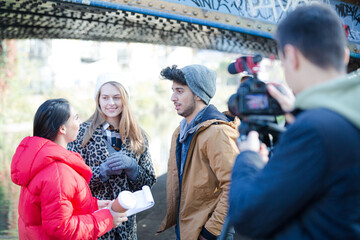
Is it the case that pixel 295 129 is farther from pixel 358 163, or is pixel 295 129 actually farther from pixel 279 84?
pixel 279 84

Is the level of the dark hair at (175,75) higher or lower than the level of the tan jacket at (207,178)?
higher

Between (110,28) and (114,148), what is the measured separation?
6.59 feet

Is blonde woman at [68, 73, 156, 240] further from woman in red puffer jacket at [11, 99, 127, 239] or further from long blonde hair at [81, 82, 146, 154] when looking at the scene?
woman in red puffer jacket at [11, 99, 127, 239]

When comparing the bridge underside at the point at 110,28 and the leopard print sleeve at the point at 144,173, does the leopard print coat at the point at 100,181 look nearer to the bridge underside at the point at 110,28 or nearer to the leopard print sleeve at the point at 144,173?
the leopard print sleeve at the point at 144,173

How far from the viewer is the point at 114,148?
272 cm

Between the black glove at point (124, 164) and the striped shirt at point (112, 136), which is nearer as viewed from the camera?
the black glove at point (124, 164)

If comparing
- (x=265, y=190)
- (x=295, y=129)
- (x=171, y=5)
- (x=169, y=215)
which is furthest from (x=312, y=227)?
(x=171, y=5)

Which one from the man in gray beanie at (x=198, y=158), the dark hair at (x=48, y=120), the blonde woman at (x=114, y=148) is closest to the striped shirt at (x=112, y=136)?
the blonde woman at (x=114, y=148)

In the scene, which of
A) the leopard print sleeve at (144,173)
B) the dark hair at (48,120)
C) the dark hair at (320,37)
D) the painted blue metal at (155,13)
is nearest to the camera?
the dark hair at (320,37)

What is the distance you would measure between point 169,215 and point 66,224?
0.90m

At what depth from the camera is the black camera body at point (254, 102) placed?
1.19 m

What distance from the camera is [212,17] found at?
309cm

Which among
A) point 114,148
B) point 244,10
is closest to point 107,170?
point 114,148

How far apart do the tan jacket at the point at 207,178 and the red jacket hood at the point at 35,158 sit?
80cm
